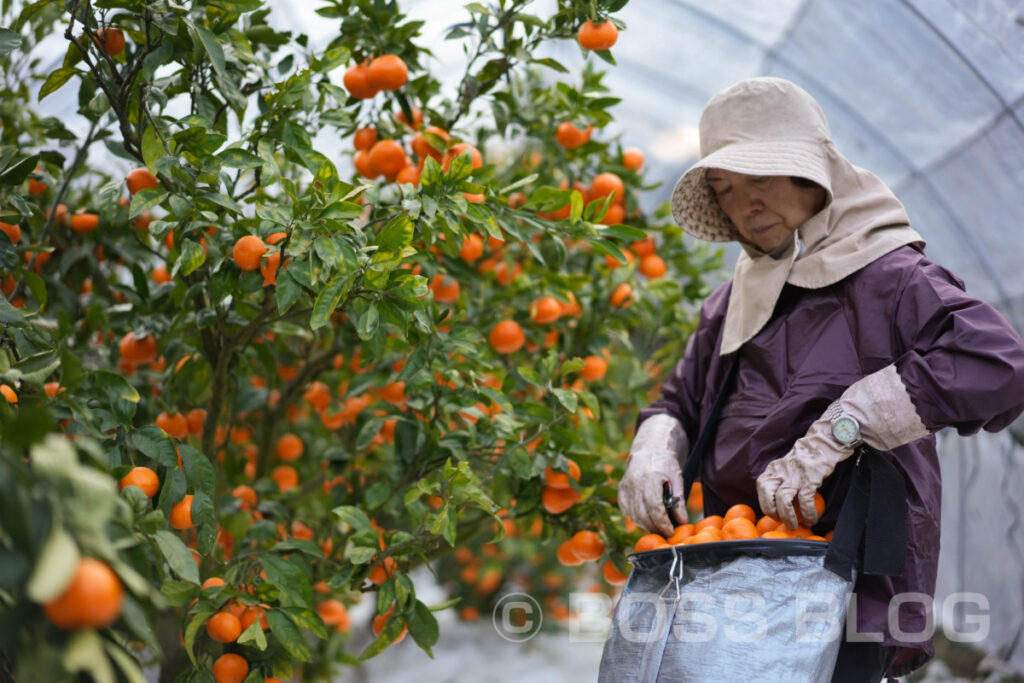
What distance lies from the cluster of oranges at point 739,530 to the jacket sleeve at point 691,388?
12.8 inches

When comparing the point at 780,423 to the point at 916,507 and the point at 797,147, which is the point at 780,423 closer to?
the point at 916,507

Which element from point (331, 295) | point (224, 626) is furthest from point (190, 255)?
point (224, 626)

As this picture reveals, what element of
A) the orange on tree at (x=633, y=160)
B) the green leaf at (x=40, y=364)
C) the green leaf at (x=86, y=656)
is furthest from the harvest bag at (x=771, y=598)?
the orange on tree at (x=633, y=160)

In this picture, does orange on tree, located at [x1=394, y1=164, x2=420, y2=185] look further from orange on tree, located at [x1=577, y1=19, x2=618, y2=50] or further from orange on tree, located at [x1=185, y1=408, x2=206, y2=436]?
orange on tree, located at [x1=185, y1=408, x2=206, y2=436]

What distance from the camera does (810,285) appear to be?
1373 millimetres

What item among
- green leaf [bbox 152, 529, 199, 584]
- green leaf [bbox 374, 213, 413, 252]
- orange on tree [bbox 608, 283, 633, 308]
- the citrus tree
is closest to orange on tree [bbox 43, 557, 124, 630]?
the citrus tree

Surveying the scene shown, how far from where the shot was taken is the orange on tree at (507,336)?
1.91 metres

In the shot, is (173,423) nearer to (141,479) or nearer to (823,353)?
(141,479)

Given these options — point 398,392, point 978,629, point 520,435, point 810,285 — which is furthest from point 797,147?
point 978,629

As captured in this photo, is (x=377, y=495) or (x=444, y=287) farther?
(x=444, y=287)

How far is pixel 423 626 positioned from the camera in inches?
61.2

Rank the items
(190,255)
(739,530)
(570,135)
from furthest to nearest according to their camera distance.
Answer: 1. (570,135)
2. (190,255)
3. (739,530)

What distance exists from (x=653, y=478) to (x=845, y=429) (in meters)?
0.36

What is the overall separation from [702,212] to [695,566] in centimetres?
69
